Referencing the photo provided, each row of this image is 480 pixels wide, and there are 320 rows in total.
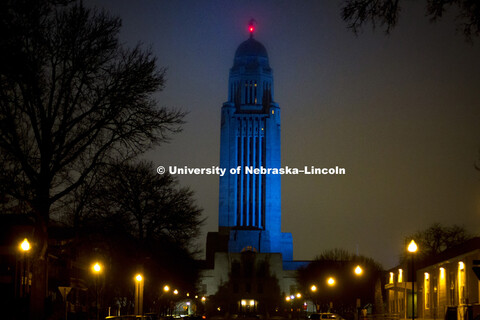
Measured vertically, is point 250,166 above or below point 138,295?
above

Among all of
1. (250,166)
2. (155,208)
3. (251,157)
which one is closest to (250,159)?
(251,157)

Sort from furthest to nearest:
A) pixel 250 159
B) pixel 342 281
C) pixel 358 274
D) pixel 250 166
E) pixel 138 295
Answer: pixel 250 166 < pixel 250 159 < pixel 342 281 < pixel 138 295 < pixel 358 274

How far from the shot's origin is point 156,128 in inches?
1088

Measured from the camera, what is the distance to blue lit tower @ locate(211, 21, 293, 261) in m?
179

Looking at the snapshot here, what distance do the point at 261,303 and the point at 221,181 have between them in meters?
33.7

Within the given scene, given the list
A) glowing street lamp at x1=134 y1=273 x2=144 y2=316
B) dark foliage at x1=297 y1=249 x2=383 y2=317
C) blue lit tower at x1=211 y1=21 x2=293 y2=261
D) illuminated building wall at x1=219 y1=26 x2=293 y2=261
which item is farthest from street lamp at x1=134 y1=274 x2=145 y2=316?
blue lit tower at x1=211 y1=21 x2=293 y2=261

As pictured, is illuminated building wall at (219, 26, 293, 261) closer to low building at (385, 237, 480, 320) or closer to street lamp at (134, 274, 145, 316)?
low building at (385, 237, 480, 320)

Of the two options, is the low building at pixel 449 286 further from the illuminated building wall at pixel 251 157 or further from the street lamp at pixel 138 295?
the illuminated building wall at pixel 251 157

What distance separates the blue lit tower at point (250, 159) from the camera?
17925 centimetres

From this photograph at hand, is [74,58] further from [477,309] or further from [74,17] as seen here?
[477,309]

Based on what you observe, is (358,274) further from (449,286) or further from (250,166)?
(250,166)

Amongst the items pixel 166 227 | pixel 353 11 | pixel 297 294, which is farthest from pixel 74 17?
pixel 297 294

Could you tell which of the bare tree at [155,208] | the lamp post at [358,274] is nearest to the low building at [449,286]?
the lamp post at [358,274]

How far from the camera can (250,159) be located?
602ft
